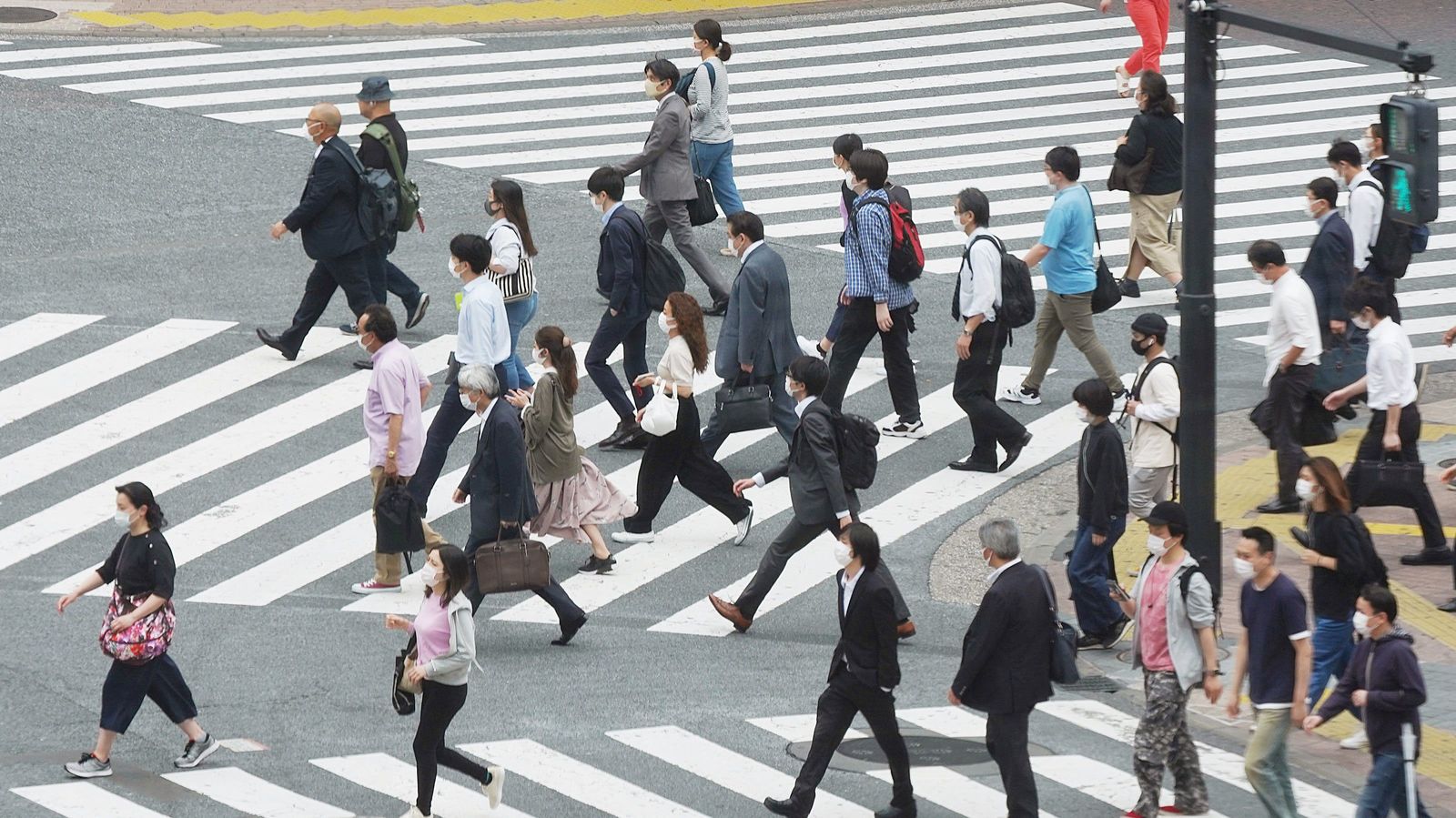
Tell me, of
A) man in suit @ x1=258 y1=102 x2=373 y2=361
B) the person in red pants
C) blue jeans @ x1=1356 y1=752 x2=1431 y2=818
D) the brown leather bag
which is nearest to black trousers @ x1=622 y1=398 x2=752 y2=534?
the brown leather bag

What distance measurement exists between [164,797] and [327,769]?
0.83 m

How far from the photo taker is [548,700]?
12633 mm

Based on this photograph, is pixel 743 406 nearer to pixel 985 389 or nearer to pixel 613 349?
Answer: pixel 613 349

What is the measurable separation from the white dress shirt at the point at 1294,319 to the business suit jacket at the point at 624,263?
434cm

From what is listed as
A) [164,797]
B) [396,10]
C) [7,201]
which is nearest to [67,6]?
[396,10]

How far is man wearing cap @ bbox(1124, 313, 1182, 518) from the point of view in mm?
13719

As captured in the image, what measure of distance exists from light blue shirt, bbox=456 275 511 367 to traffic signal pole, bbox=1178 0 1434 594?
460cm

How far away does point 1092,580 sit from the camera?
1328 cm

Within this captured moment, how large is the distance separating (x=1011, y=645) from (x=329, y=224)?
8.22 metres

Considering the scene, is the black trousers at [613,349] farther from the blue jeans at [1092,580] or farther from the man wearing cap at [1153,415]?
the blue jeans at [1092,580]

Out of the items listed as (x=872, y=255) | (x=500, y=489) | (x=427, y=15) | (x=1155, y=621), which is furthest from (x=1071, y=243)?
(x=427, y=15)

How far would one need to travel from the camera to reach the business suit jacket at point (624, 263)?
635 inches

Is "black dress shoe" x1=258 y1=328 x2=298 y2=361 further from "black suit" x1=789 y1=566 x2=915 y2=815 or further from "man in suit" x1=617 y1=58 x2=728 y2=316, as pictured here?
"black suit" x1=789 y1=566 x2=915 y2=815

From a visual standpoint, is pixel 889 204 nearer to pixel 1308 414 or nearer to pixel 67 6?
pixel 1308 414
